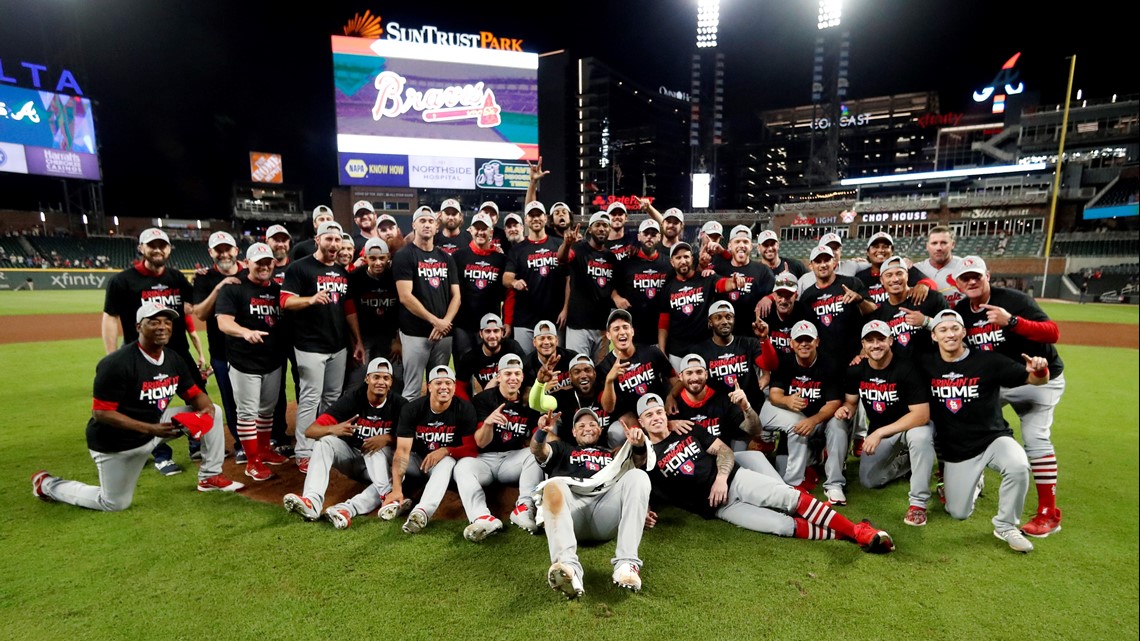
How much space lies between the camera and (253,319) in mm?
5402

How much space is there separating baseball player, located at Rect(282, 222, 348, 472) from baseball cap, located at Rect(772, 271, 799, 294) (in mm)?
4573

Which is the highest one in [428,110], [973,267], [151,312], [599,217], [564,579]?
[428,110]

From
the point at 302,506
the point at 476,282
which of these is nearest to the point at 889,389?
the point at 476,282

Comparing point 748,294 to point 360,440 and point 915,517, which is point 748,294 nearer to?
point 915,517

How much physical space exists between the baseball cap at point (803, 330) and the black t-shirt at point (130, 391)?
18.6 feet

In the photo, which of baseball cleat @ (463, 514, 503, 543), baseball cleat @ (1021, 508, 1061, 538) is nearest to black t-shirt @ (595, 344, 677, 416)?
baseball cleat @ (463, 514, 503, 543)

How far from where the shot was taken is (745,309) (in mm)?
6082

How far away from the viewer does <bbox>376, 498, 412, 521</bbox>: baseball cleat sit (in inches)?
171

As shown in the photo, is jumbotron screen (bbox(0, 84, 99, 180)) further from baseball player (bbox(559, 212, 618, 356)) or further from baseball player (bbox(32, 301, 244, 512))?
baseball player (bbox(559, 212, 618, 356))

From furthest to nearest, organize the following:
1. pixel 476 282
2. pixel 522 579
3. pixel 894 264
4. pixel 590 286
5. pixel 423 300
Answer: pixel 476 282, pixel 590 286, pixel 423 300, pixel 894 264, pixel 522 579

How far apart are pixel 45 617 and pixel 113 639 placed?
1.89ft

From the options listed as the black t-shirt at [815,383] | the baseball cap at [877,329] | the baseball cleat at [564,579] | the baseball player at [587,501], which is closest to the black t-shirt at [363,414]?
the baseball player at [587,501]

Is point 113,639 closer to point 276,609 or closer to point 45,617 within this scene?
point 45,617

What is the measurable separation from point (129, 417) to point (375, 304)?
98.0 inches
